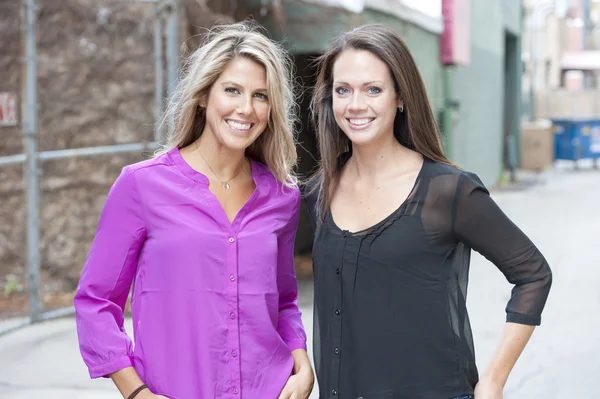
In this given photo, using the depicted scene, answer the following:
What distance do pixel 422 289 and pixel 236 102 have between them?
2.60 ft

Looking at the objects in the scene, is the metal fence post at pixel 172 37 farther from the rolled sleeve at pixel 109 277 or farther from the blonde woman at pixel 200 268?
the rolled sleeve at pixel 109 277

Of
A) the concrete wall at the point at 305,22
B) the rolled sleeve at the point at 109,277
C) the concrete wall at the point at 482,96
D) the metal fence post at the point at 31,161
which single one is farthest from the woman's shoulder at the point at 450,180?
the concrete wall at the point at 482,96

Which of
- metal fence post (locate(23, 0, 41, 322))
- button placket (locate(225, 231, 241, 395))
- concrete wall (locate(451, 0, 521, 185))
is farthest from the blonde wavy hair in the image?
concrete wall (locate(451, 0, 521, 185))

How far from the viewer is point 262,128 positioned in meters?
2.84

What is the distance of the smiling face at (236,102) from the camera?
9.04 feet

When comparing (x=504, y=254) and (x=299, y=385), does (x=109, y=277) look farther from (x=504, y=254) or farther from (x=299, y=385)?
(x=504, y=254)

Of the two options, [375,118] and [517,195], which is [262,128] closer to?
[375,118]

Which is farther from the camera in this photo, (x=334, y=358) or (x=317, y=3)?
(x=317, y=3)

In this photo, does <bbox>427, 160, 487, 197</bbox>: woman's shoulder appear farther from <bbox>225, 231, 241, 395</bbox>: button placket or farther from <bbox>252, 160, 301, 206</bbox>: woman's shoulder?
<bbox>225, 231, 241, 395</bbox>: button placket

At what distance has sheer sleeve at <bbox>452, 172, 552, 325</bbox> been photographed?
256 cm

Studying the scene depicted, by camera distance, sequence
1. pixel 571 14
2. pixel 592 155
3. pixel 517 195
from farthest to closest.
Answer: pixel 571 14 < pixel 592 155 < pixel 517 195

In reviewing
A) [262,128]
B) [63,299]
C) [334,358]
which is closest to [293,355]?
[334,358]

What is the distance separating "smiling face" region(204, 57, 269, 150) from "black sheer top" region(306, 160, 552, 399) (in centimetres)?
49

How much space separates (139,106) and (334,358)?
18.8ft
